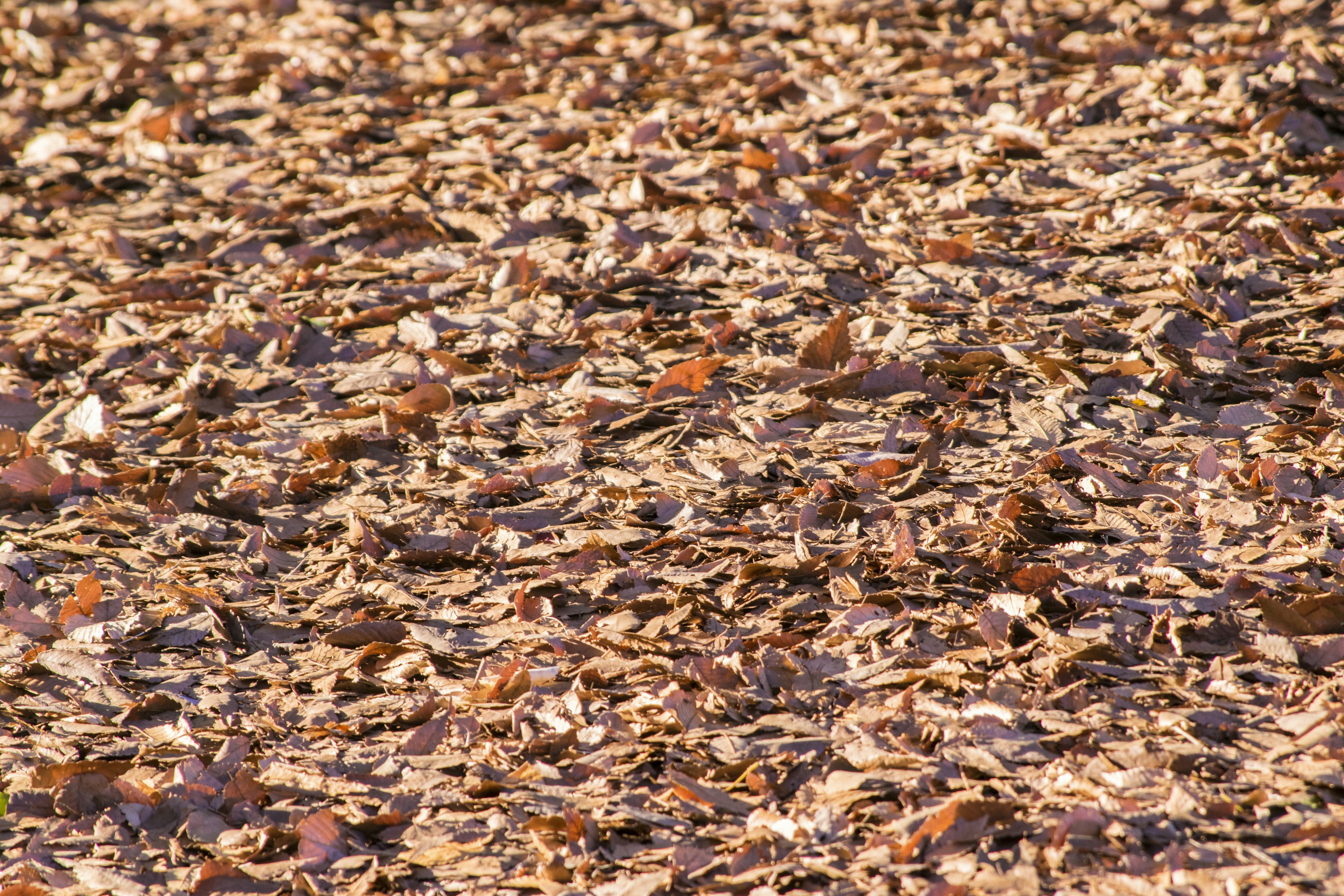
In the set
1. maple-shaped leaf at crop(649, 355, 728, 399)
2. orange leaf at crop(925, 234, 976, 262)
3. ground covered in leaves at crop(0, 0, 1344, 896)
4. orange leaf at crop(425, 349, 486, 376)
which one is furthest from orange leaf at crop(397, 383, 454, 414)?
orange leaf at crop(925, 234, 976, 262)

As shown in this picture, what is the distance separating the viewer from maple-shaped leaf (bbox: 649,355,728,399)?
3.41m

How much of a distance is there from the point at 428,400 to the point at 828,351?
1251 millimetres

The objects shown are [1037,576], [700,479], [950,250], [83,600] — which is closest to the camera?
[1037,576]

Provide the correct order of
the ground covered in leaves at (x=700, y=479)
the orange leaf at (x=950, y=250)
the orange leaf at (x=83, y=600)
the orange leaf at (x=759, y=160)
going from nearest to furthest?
the ground covered in leaves at (x=700, y=479) → the orange leaf at (x=83, y=600) → the orange leaf at (x=950, y=250) → the orange leaf at (x=759, y=160)

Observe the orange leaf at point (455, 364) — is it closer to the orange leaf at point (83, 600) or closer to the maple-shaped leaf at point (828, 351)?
the maple-shaped leaf at point (828, 351)

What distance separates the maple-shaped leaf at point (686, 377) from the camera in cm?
341

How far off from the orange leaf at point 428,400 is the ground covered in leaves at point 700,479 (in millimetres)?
26

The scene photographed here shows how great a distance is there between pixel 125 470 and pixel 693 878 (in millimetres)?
2243

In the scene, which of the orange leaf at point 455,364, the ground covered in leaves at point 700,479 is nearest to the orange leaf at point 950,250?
the ground covered in leaves at point 700,479

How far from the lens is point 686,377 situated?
343 centimetres

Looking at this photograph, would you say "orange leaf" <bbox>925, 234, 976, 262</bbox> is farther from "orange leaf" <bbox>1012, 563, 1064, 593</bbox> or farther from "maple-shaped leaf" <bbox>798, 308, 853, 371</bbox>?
"orange leaf" <bbox>1012, 563, 1064, 593</bbox>

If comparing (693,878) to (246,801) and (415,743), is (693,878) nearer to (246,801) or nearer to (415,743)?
(415,743)

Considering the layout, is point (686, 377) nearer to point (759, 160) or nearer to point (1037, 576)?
point (1037, 576)

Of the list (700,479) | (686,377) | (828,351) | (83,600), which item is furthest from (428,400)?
(828,351)
